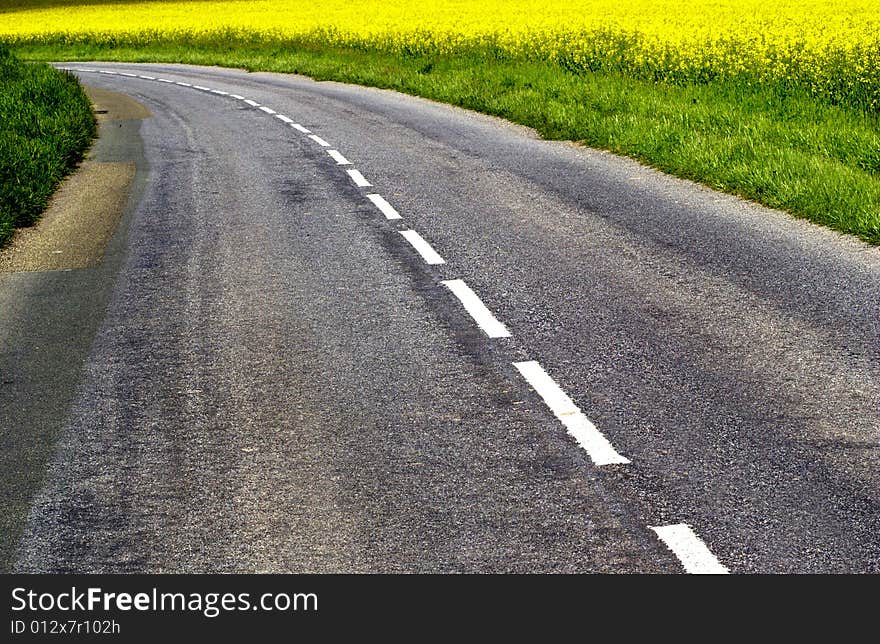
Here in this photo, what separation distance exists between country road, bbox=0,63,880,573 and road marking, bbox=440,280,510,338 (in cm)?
3

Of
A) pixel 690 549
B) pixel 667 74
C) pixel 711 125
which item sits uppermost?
pixel 667 74

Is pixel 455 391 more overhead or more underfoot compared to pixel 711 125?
more underfoot

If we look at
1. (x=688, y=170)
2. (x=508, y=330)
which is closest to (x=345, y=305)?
(x=508, y=330)

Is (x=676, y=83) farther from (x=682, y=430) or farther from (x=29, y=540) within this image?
(x=29, y=540)

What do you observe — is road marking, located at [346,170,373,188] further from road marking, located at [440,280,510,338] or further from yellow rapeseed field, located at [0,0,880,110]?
yellow rapeseed field, located at [0,0,880,110]

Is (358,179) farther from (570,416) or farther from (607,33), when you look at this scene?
(607,33)

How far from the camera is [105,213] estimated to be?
13.0m

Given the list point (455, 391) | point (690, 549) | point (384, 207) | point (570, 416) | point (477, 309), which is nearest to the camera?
point (690, 549)

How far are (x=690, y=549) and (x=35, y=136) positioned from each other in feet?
52.2

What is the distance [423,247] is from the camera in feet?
33.9

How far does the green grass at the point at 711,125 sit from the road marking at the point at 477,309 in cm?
374

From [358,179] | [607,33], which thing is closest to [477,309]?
[358,179]

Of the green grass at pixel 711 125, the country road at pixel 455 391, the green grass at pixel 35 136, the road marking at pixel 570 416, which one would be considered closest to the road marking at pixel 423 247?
the country road at pixel 455 391

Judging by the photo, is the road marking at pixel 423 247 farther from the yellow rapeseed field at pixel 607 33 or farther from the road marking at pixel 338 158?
the yellow rapeseed field at pixel 607 33
